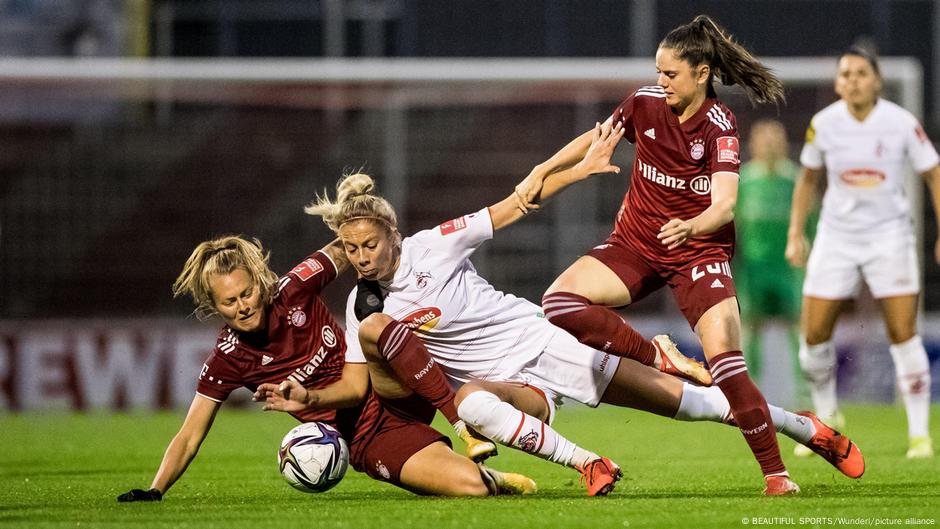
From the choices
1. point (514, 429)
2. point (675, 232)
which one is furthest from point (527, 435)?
point (675, 232)

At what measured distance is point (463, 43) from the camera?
56.3 ft

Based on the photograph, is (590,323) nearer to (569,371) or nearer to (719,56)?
(569,371)

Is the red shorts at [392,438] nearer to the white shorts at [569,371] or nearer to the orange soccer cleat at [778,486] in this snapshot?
the white shorts at [569,371]

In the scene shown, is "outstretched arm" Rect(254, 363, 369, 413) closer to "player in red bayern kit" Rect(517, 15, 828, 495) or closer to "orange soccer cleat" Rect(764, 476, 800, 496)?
"player in red bayern kit" Rect(517, 15, 828, 495)

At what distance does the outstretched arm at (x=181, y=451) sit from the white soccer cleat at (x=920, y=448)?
13.4 feet

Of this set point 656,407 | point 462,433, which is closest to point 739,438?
point 656,407

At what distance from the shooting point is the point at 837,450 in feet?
22.4

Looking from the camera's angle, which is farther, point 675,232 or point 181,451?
point 181,451

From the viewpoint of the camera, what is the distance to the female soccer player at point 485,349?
641 cm

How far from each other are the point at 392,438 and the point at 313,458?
42 centimetres

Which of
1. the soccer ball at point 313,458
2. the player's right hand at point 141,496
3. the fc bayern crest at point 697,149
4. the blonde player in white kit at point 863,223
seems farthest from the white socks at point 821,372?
the player's right hand at point 141,496

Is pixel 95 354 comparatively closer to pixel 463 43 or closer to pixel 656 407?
pixel 463 43

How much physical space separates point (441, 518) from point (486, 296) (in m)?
1.56

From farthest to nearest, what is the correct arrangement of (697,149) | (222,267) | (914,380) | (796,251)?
(796,251), (914,380), (697,149), (222,267)
